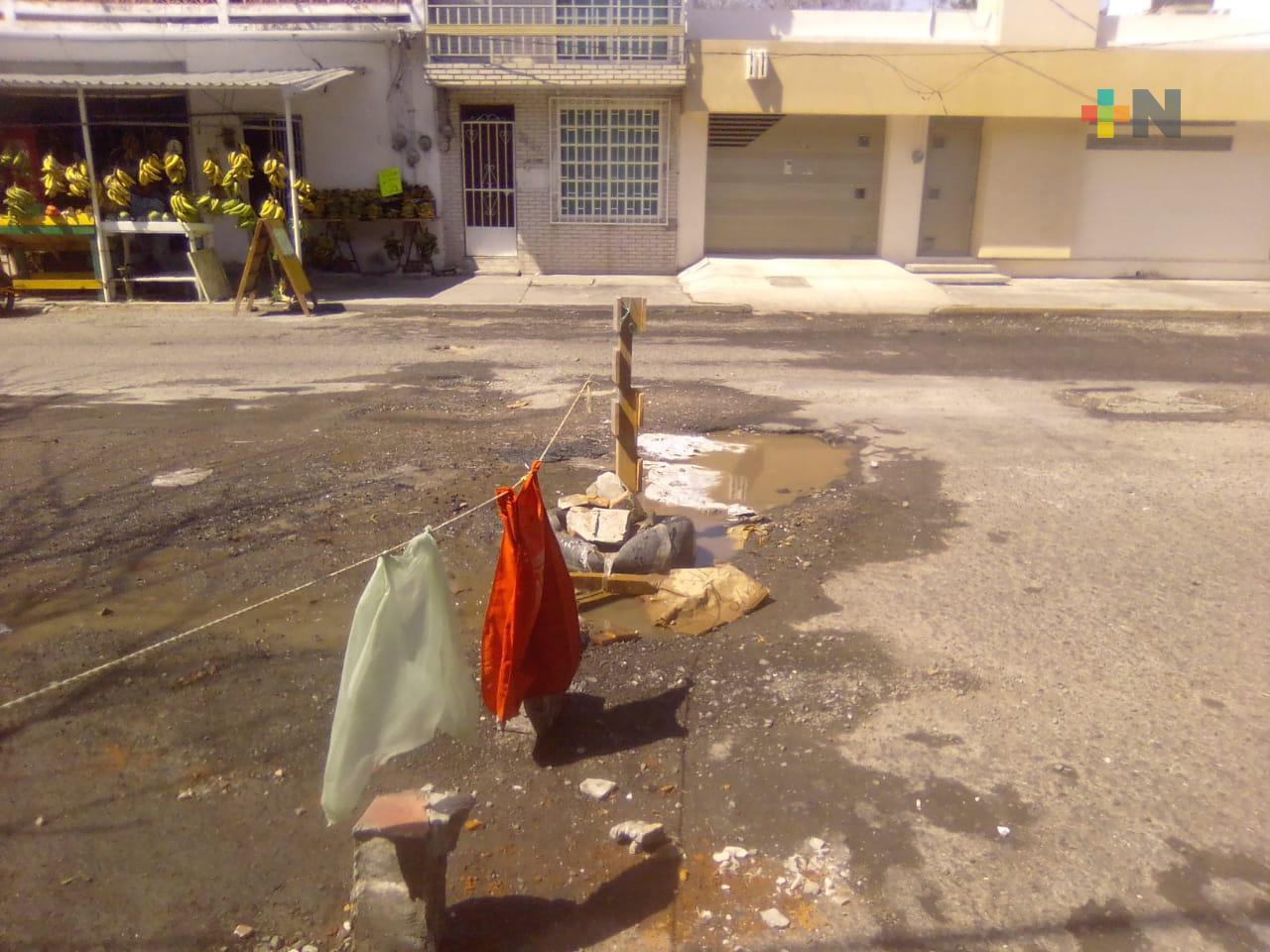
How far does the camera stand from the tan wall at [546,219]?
61.9 feet

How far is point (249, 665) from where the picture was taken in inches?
196

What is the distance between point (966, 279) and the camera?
18.5m

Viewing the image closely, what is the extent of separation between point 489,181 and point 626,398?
13.5m

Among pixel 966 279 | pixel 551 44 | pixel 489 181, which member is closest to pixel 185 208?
pixel 489 181

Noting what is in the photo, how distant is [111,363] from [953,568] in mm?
9550

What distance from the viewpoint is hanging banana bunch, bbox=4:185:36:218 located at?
1582 cm

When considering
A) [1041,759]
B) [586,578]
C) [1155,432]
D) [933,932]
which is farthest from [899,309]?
[933,932]

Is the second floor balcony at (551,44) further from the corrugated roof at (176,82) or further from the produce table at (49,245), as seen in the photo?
the produce table at (49,245)

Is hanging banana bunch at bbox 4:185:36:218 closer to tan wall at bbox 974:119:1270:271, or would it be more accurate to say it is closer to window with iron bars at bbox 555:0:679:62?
window with iron bars at bbox 555:0:679:62

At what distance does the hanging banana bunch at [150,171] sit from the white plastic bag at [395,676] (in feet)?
49.8

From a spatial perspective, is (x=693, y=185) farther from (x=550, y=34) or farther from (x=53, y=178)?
(x=53, y=178)

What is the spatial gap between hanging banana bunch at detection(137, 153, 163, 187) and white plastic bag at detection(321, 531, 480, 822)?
15167 mm

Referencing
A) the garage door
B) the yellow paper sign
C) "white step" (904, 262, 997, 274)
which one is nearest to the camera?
the yellow paper sign

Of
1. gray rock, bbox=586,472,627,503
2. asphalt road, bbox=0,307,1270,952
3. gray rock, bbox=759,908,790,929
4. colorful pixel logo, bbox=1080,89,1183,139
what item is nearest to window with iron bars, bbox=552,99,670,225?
colorful pixel logo, bbox=1080,89,1183,139
